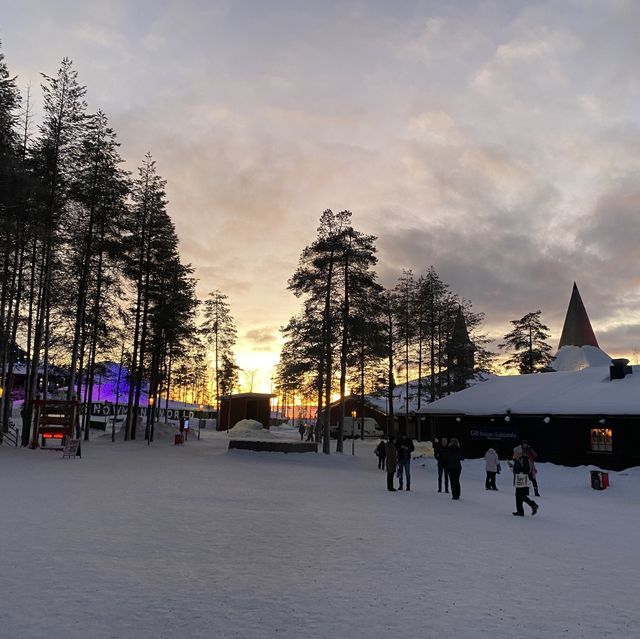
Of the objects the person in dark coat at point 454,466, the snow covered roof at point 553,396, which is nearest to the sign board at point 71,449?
the person in dark coat at point 454,466

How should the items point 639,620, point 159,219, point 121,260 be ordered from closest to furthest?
1. point 639,620
2. point 121,260
3. point 159,219

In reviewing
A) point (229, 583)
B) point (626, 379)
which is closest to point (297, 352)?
Answer: point (626, 379)

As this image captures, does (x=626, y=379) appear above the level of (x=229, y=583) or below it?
above

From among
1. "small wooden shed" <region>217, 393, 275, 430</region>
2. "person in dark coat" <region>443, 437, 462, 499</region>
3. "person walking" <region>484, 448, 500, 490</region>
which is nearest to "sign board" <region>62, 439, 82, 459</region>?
"person in dark coat" <region>443, 437, 462, 499</region>

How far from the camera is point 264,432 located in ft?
171

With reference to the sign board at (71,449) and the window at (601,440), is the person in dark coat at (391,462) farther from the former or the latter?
the sign board at (71,449)

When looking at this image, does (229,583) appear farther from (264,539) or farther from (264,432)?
(264,432)

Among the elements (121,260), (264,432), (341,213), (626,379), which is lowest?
(264,432)

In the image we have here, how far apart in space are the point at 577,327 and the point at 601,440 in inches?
2128

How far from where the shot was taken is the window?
22.4 m

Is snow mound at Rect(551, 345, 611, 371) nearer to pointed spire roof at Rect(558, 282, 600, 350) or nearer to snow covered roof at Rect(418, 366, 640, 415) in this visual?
pointed spire roof at Rect(558, 282, 600, 350)

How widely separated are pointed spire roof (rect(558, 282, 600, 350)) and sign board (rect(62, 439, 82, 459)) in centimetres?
6597

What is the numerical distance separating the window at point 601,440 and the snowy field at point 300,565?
8635 mm

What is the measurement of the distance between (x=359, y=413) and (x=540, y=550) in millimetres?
49924
